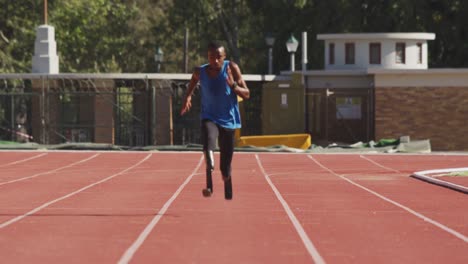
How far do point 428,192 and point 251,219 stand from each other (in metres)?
6.99

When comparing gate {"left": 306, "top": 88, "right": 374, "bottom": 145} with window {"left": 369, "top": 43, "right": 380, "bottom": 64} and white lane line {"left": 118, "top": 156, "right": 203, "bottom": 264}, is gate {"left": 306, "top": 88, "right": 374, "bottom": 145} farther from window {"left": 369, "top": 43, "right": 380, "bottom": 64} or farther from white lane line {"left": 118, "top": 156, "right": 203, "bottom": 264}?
white lane line {"left": 118, "top": 156, "right": 203, "bottom": 264}

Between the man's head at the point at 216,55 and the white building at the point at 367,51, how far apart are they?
119 ft

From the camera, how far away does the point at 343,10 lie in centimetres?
6500

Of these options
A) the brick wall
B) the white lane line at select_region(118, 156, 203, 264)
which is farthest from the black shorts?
the brick wall

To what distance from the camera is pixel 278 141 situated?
4438 cm

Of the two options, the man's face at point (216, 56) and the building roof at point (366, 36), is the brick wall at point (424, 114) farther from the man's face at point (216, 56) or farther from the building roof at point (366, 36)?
the man's face at point (216, 56)

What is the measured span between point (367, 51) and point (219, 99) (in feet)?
120

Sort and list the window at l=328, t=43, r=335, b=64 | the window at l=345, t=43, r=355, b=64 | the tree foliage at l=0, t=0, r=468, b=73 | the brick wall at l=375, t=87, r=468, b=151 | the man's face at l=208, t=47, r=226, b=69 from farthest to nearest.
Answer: the tree foliage at l=0, t=0, r=468, b=73
the window at l=328, t=43, r=335, b=64
the window at l=345, t=43, r=355, b=64
the brick wall at l=375, t=87, r=468, b=151
the man's face at l=208, t=47, r=226, b=69

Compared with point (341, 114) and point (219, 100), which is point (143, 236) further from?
point (341, 114)

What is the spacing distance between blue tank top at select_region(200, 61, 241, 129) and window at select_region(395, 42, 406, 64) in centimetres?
3713

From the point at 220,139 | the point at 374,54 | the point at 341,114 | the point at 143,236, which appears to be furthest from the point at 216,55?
the point at 374,54

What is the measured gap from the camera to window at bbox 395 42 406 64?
5141 centimetres

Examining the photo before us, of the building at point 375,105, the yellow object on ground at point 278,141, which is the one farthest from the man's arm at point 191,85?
the building at point 375,105

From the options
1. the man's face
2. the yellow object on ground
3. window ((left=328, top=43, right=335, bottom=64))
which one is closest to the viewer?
the man's face
